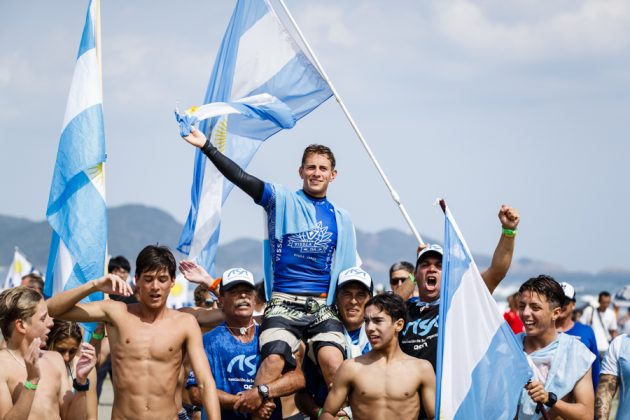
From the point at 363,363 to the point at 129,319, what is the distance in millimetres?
1628

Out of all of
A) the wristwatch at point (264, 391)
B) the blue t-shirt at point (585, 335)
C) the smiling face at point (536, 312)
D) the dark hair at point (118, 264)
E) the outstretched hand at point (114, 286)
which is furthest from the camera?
the dark hair at point (118, 264)

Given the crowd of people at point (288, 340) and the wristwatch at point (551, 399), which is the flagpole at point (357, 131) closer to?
the crowd of people at point (288, 340)

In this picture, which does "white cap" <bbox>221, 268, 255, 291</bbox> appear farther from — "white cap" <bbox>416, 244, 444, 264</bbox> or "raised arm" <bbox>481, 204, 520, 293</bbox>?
"raised arm" <bbox>481, 204, 520, 293</bbox>

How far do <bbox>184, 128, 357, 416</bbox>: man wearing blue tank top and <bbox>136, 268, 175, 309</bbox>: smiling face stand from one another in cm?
94

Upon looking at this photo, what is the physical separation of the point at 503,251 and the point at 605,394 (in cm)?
122

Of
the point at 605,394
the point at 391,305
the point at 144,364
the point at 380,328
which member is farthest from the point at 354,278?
the point at 605,394

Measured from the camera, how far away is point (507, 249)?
25.9ft

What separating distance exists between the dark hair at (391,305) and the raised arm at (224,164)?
1332mm

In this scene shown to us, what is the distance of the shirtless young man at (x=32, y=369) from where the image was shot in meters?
6.72

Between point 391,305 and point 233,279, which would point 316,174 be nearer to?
point 233,279

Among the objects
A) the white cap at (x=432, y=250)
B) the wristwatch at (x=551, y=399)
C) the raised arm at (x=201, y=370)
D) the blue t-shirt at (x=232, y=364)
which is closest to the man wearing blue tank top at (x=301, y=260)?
the blue t-shirt at (x=232, y=364)

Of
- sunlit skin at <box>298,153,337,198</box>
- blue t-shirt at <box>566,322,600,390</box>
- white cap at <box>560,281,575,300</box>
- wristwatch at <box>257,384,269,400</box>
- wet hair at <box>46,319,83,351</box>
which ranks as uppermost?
sunlit skin at <box>298,153,337,198</box>

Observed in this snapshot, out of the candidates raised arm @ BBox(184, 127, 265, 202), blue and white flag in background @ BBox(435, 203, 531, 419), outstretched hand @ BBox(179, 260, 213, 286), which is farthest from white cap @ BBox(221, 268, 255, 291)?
blue and white flag in background @ BBox(435, 203, 531, 419)

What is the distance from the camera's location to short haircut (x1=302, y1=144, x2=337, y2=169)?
839 cm
